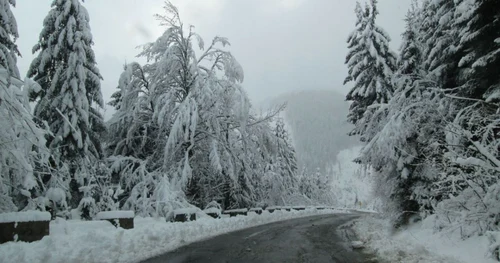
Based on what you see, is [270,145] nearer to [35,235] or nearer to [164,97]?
[164,97]

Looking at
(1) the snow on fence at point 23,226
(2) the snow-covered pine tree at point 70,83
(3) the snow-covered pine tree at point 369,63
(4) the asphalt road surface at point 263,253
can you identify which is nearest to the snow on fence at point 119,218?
(4) the asphalt road surface at point 263,253

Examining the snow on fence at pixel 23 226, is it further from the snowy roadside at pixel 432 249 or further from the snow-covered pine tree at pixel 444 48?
the snow-covered pine tree at pixel 444 48

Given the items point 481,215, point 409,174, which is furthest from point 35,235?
point 409,174

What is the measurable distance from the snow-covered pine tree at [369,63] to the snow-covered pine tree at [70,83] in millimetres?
13703

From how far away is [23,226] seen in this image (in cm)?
686

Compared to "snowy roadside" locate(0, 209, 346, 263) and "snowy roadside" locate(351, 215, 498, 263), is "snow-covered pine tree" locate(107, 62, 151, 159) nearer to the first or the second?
"snowy roadside" locate(0, 209, 346, 263)

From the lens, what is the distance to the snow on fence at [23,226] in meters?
6.68

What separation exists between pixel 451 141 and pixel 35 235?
395 inches

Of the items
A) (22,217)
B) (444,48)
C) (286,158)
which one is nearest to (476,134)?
(444,48)

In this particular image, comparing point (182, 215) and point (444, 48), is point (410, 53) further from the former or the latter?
point (182, 215)

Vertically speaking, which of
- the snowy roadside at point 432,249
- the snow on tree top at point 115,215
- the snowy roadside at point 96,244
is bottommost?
the snowy roadside at point 432,249

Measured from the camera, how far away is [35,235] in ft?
23.2

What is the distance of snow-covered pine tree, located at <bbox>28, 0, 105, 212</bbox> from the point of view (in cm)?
1609

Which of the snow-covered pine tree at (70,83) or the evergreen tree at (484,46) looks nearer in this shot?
the evergreen tree at (484,46)
